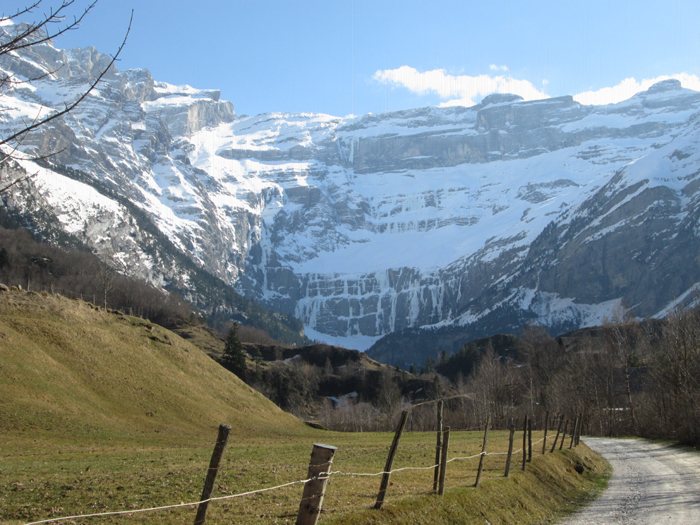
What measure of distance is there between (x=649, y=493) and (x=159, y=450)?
22.3 meters

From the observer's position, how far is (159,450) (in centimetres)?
2786

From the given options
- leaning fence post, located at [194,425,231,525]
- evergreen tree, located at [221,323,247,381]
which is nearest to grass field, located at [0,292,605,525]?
leaning fence post, located at [194,425,231,525]

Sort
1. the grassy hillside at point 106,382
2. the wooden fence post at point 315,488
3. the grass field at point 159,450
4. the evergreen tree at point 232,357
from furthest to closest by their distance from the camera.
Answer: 1. the evergreen tree at point 232,357
2. the grassy hillside at point 106,382
3. the grass field at point 159,450
4. the wooden fence post at point 315,488

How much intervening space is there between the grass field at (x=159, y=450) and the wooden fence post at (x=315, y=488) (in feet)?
4.55

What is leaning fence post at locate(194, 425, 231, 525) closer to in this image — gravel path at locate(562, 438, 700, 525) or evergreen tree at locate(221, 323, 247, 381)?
gravel path at locate(562, 438, 700, 525)

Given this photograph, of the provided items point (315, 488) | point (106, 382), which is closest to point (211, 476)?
point (315, 488)

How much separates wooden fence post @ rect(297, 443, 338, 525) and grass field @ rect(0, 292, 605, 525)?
1387 millimetres

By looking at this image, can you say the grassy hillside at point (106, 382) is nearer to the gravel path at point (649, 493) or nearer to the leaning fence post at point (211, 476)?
the gravel path at point (649, 493)

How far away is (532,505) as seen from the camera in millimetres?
16219

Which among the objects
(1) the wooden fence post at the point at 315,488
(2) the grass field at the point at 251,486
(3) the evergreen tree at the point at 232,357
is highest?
(1) the wooden fence post at the point at 315,488

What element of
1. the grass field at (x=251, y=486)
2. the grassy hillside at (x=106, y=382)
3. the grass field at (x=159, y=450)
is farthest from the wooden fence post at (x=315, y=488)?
the grassy hillside at (x=106, y=382)

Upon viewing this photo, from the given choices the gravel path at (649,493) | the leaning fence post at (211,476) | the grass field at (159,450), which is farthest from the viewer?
the gravel path at (649,493)

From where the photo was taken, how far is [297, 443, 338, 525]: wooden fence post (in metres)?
8.96

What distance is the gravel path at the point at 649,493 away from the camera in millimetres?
15293
